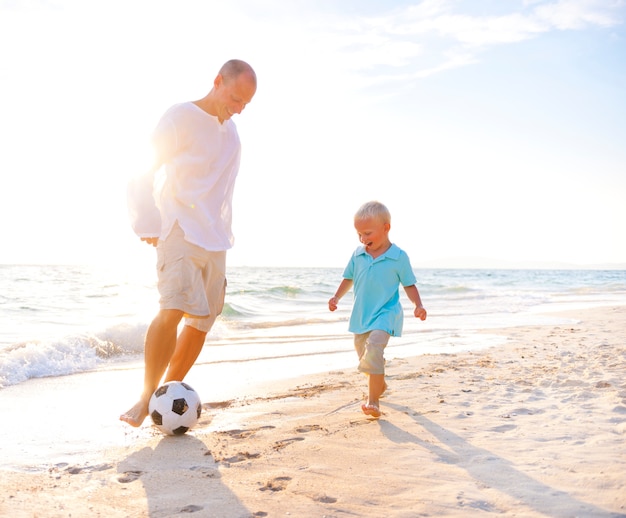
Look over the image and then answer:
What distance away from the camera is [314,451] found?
9.95ft

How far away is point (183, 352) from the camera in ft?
12.7

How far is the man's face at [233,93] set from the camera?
363 centimetres

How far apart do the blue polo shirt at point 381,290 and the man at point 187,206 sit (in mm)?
996

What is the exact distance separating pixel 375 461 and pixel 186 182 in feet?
6.52

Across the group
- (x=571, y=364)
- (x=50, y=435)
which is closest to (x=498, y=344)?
(x=571, y=364)

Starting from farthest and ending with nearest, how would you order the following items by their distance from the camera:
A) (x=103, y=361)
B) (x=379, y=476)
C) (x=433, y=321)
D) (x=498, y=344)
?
(x=433, y=321) < (x=498, y=344) < (x=103, y=361) < (x=379, y=476)

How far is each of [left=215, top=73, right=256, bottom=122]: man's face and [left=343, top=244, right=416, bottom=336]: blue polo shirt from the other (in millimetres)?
1383

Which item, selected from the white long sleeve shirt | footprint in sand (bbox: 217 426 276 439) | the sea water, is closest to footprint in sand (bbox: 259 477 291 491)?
footprint in sand (bbox: 217 426 276 439)

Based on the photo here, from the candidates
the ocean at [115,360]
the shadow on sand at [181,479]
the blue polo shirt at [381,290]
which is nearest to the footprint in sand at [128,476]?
the shadow on sand at [181,479]

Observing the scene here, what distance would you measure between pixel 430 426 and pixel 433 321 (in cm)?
839

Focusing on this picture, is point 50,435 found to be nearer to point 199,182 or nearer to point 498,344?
point 199,182

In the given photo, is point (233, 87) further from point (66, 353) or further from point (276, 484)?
point (66, 353)

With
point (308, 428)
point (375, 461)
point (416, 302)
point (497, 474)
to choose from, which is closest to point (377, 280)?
point (416, 302)

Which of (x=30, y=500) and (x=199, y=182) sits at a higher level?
(x=199, y=182)
